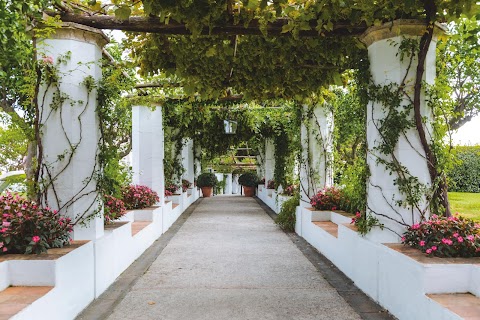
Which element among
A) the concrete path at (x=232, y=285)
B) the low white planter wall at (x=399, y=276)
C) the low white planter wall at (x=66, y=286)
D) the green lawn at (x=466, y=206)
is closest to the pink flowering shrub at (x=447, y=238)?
the low white planter wall at (x=399, y=276)

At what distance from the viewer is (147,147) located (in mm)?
9000

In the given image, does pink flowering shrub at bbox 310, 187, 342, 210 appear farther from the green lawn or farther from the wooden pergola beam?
the wooden pergola beam

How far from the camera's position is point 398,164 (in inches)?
160

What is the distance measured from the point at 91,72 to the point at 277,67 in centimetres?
250

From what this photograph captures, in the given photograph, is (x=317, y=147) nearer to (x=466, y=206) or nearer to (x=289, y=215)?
(x=289, y=215)

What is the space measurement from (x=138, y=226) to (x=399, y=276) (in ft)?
15.0

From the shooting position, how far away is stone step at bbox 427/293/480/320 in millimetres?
2709

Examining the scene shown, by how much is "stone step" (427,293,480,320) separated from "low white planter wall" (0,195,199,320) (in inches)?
112

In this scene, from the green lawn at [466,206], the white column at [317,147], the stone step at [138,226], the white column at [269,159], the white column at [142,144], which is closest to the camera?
the stone step at [138,226]

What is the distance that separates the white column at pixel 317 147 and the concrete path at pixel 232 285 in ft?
4.06

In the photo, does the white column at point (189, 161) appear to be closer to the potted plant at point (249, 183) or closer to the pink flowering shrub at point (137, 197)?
the potted plant at point (249, 183)

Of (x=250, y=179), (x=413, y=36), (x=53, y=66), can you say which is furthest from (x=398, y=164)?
(x=250, y=179)

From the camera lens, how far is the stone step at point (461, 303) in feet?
8.89

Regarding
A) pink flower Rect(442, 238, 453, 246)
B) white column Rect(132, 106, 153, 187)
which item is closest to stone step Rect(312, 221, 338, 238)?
pink flower Rect(442, 238, 453, 246)
